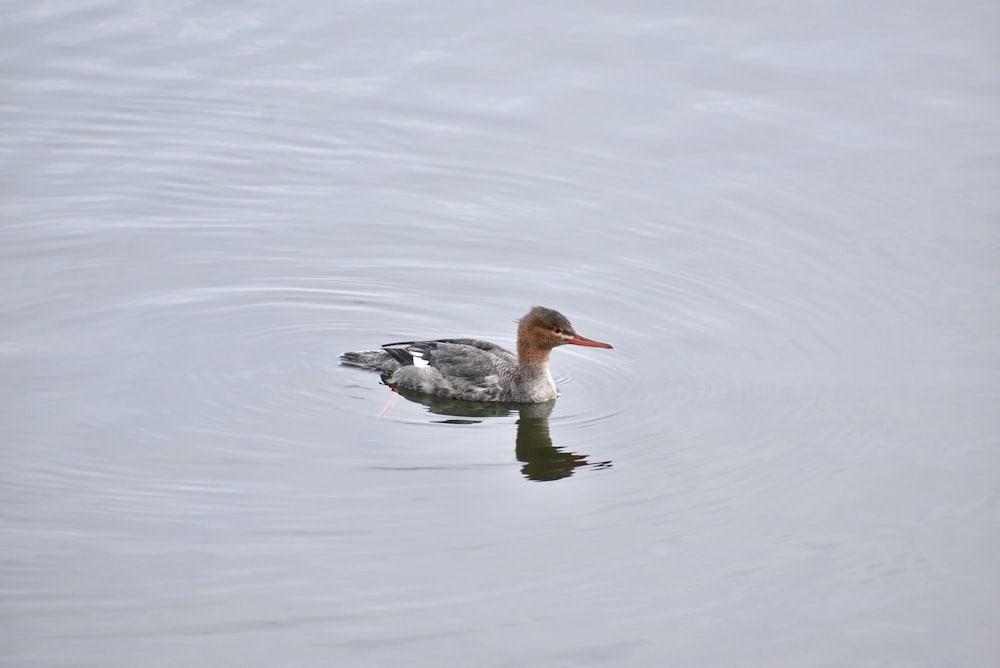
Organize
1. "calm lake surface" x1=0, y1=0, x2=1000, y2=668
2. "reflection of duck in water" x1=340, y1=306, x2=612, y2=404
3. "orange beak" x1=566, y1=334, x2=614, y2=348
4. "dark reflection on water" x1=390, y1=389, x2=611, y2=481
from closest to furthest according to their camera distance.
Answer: "calm lake surface" x1=0, y1=0, x2=1000, y2=668
"dark reflection on water" x1=390, y1=389, x2=611, y2=481
"orange beak" x1=566, y1=334, x2=614, y2=348
"reflection of duck in water" x1=340, y1=306, x2=612, y2=404

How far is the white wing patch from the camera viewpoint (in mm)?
13047

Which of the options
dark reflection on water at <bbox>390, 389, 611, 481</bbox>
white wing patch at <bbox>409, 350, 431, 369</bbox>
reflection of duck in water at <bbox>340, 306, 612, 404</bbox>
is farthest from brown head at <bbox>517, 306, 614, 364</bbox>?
white wing patch at <bbox>409, 350, 431, 369</bbox>

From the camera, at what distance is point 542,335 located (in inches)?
511

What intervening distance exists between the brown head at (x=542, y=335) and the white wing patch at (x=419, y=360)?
86cm

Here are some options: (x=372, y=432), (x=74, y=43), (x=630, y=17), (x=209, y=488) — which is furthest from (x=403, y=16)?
(x=209, y=488)

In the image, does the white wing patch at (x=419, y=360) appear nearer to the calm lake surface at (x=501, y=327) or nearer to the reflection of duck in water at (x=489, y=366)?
the reflection of duck in water at (x=489, y=366)

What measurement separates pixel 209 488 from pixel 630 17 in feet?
36.1

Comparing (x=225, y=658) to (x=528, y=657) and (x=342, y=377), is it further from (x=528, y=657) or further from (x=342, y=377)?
(x=342, y=377)

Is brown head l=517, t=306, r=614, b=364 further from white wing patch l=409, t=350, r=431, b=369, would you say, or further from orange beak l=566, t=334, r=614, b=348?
white wing patch l=409, t=350, r=431, b=369

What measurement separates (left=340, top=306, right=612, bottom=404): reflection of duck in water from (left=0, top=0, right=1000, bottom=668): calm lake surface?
228 millimetres

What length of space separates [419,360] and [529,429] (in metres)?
1.31

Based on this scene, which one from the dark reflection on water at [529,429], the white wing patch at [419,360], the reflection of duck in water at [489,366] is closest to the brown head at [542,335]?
the reflection of duck in water at [489,366]

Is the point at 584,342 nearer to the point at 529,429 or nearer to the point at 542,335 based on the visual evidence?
the point at 542,335

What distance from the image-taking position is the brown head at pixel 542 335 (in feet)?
42.2
